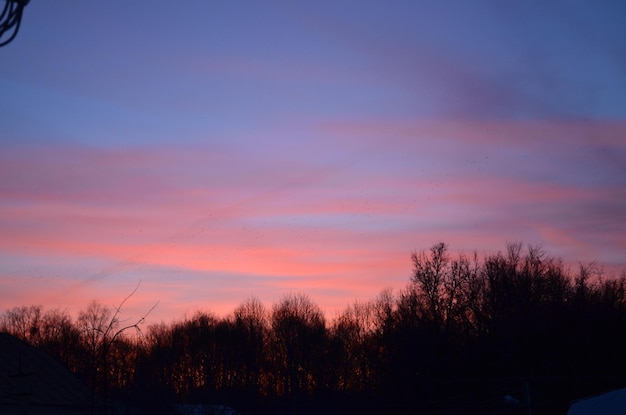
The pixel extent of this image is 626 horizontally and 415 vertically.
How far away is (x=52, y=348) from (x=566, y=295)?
3787 cm

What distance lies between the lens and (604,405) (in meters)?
28.4

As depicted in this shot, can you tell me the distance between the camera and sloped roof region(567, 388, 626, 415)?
91.4 feet

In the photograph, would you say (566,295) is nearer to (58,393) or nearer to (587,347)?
(587,347)

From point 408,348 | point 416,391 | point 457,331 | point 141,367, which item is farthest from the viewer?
point 457,331

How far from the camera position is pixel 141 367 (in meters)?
24.3

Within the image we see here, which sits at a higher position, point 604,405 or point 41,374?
point 41,374

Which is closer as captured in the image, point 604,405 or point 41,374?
point 604,405

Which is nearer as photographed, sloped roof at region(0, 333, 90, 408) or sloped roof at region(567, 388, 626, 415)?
sloped roof at region(567, 388, 626, 415)

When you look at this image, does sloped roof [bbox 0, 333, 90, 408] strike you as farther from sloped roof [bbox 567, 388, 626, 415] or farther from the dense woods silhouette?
sloped roof [bbox 567, 388, 626, 415]

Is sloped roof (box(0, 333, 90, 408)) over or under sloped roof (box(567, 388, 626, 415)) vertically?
over

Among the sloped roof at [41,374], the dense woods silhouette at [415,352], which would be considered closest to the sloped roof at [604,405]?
the dense woods silhouette at [415,352]

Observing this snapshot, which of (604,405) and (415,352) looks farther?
(415,352)

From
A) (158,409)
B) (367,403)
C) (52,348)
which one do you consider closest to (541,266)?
(367,403)

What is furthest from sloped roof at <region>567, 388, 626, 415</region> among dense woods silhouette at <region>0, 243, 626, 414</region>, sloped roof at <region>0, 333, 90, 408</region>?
sloped roof at <region>0, 333, 90, 408</region>
